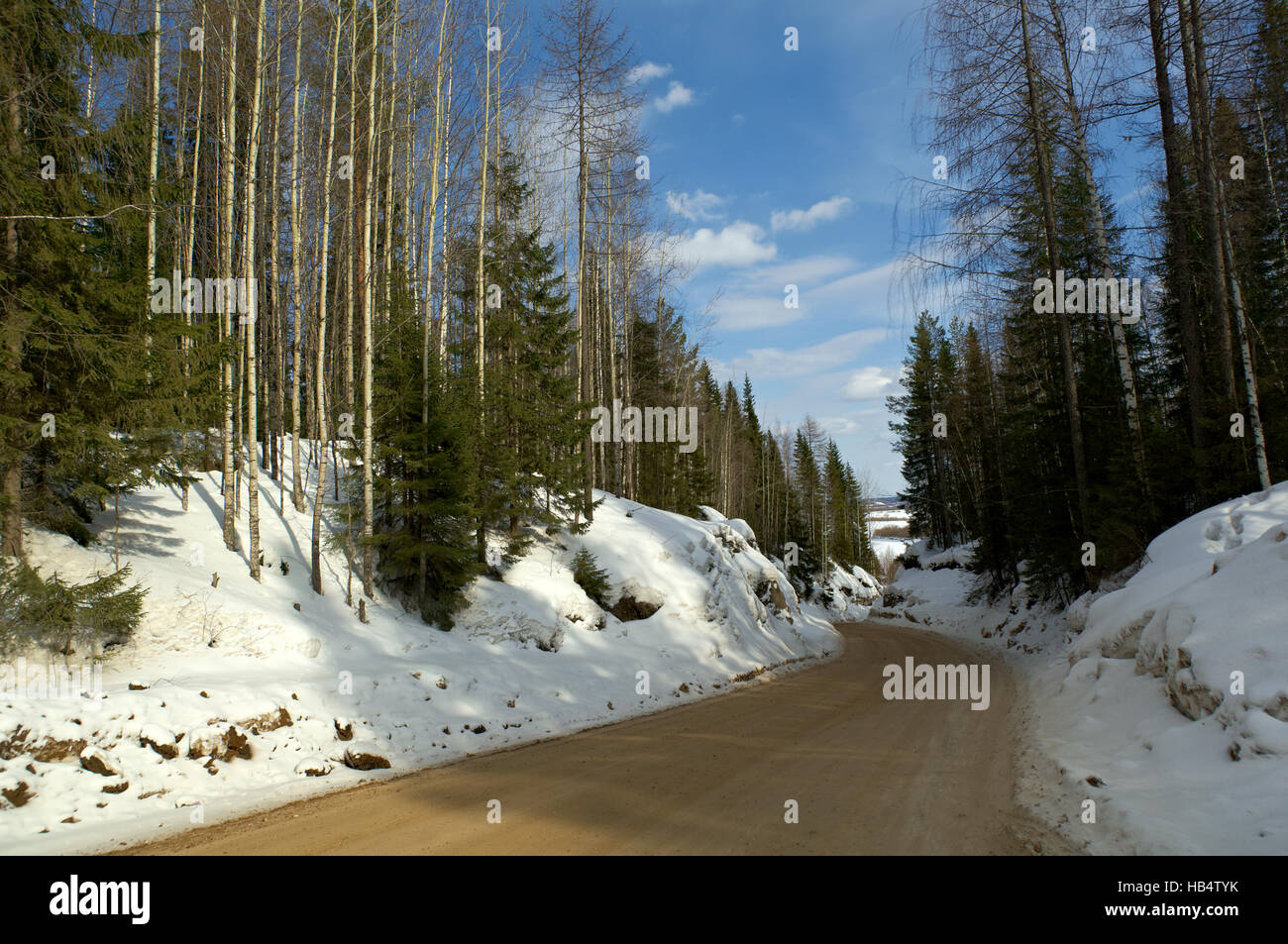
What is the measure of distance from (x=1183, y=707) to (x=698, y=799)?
481 centimetres

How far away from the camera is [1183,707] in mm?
6016

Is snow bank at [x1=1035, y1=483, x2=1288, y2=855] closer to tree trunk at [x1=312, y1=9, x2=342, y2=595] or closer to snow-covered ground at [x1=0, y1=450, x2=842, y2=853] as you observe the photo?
snow-covered ground at [x1=0, y1=450, x2=842, y2=853]

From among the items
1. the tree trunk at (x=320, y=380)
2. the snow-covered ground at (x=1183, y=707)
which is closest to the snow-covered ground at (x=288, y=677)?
the tree trunk at (x=320, y=380)

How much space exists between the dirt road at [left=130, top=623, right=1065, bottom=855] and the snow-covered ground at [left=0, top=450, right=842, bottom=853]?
0.87m

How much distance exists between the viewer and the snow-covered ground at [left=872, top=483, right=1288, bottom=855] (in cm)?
439

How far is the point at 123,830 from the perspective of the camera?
5.15 metres

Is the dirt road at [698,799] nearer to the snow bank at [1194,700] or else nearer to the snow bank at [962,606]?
the snow bank at [1194,700]

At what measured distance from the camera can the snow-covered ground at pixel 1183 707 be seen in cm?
439

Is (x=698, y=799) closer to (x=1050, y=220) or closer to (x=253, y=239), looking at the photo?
(x=253, y=239)

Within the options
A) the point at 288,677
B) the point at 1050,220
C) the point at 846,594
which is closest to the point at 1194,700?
the point at 288,677

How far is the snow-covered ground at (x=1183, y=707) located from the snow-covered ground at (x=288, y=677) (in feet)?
21.7
